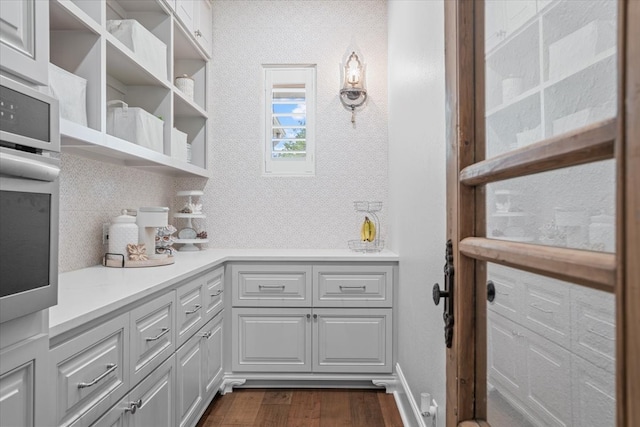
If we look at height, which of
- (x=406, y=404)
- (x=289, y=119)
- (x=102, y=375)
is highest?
(x=289, y=119)

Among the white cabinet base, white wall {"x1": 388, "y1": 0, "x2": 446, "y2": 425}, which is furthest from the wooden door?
the white cabinet base

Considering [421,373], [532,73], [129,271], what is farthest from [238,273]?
[532,73]

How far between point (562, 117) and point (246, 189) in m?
2.83

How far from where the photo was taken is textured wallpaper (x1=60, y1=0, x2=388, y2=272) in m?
3.25

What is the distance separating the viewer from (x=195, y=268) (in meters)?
2.10

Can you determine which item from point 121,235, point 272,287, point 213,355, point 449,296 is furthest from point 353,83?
point 449,296

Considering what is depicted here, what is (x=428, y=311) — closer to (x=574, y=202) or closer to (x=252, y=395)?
(x=574, y=202)

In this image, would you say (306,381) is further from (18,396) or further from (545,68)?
(545,68)

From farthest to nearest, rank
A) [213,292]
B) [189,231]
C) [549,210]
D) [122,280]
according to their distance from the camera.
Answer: [189,231], [213,292], [122,280], [549,210]

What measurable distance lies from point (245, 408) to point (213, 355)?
0.38 m

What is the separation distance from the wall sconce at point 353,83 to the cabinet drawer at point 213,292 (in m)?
1.60

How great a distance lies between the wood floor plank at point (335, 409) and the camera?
2.33 metres

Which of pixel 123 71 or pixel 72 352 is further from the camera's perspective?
pixel 123 71

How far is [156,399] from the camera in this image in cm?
168
